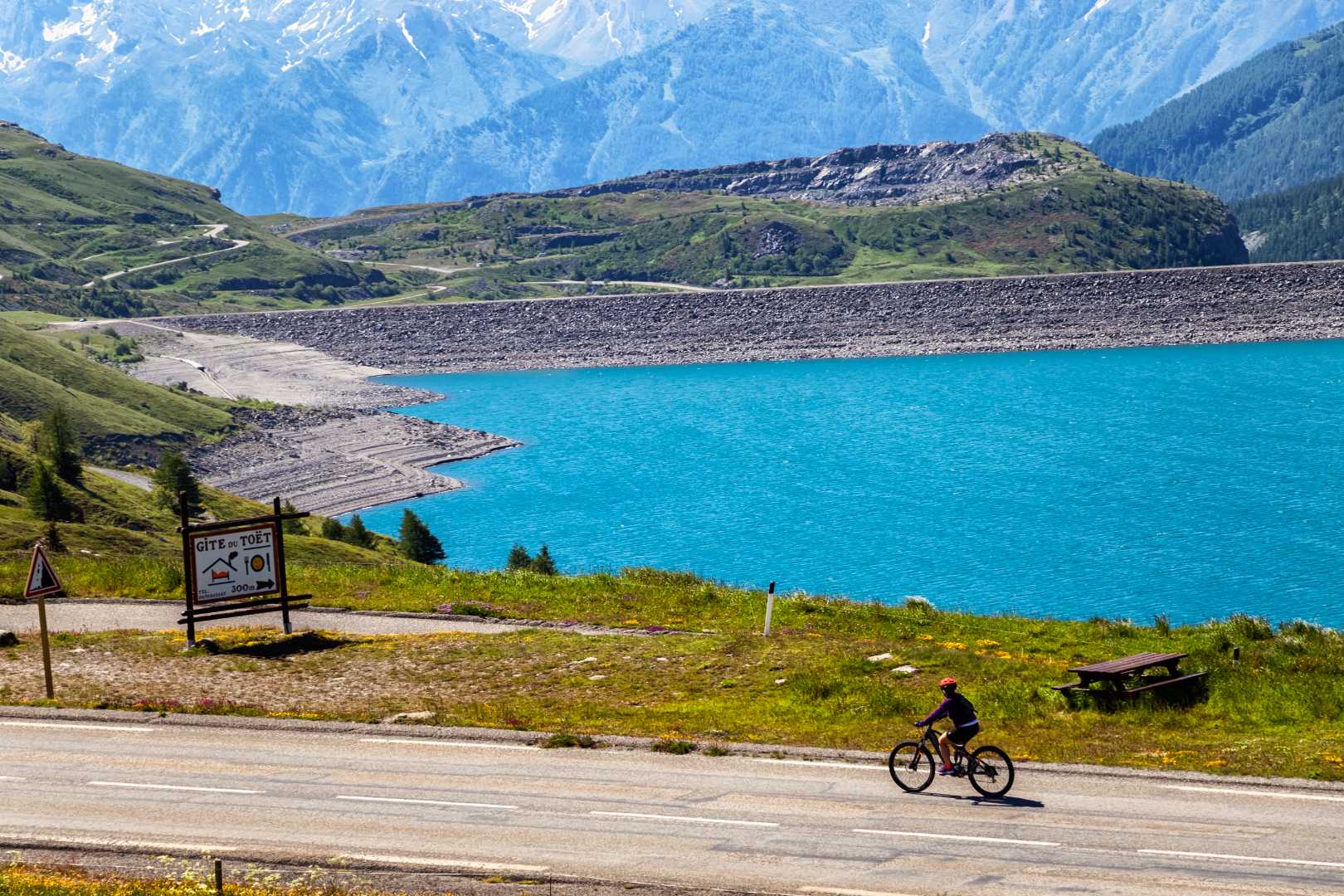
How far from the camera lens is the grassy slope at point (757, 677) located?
74.6ft

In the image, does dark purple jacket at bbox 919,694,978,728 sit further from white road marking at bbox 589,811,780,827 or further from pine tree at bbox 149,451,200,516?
pine tree at bbox 149,451,200,516

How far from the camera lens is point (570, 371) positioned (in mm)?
181375

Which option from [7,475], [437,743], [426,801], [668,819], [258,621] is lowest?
[668,819]

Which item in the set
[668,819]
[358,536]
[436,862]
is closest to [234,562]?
[436,862]

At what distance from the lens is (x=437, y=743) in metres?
23.3

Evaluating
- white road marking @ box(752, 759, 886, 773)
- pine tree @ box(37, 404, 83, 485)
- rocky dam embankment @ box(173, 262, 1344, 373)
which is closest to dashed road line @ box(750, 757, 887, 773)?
white road marking @ box(752, 759, 886, 773)

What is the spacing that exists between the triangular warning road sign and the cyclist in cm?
1616

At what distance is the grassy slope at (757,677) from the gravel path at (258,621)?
0.88 m

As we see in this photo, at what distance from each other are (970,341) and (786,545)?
94838 mm

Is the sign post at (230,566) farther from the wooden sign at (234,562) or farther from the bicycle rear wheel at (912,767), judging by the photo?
the bicycle rear wheel at (912,767)

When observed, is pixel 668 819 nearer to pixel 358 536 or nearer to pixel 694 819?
pixel 694 819

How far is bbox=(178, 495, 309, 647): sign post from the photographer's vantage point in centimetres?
3019

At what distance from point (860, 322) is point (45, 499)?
130 metres

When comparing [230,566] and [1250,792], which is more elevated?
[230,566]
